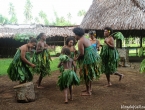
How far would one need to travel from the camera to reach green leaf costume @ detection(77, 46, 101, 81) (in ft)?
15.0

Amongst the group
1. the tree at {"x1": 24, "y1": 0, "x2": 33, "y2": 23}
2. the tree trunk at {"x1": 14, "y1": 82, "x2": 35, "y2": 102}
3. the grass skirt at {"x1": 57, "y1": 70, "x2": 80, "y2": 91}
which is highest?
the tree at {"x1": 24, "y1": 0, "x2": 33, "y2": 23}

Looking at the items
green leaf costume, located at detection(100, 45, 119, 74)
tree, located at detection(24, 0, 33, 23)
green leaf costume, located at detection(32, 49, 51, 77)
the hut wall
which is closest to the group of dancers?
green leaf costume, located at detection(32, 49, 51, 77)

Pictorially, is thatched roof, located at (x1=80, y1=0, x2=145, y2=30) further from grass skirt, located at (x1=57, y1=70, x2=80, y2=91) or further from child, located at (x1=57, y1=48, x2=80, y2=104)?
grass skirt, located at (x1=57, y1=70, x2=80, y2=91)

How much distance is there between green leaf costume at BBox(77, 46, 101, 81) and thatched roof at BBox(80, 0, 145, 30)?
6.24m

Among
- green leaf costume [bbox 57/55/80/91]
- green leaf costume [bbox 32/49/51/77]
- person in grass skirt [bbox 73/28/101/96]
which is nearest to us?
green leaf costume [bbox 57/55/80/91]

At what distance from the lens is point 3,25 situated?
1762 centimetres

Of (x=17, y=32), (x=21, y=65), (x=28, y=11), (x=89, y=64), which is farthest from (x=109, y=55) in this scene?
(x=28, y=11)

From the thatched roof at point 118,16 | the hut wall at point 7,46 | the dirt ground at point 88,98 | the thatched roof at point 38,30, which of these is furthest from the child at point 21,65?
the hut wall at point 7,46

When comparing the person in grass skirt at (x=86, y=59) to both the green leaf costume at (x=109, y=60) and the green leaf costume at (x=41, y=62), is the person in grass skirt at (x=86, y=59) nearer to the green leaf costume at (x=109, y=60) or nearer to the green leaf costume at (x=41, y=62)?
the green leaf costume at (x=109, y=60)

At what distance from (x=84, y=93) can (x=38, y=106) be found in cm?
124

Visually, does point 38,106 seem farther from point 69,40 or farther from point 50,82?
point 50,82

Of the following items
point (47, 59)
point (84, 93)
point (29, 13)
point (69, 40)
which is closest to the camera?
point (69, 40)

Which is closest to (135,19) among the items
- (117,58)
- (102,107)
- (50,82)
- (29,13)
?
(117,58)

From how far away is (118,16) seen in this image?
10805 millimetres
